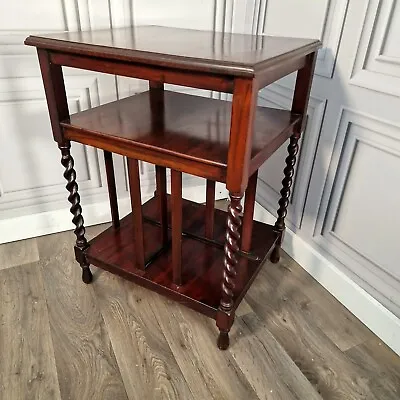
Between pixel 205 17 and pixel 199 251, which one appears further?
pixel 205 17

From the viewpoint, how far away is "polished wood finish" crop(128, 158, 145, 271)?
1.00 meters

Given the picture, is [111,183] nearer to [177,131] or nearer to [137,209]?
[137,209]

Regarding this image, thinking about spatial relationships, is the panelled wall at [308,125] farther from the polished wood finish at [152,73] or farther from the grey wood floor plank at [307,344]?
the polished wood finish at [152,73]

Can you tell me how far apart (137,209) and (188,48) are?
0.47 m

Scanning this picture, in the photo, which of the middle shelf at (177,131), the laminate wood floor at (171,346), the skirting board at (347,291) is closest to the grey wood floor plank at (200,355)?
the laminate wood floor at (171,346)

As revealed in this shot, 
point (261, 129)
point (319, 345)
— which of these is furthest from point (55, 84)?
point (319, 345)

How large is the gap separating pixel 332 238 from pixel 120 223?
0.75 meters

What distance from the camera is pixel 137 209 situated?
1072 millimetres

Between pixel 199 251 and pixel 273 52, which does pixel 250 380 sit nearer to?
pixel 199 251

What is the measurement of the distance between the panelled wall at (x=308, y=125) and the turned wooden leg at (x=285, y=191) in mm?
109

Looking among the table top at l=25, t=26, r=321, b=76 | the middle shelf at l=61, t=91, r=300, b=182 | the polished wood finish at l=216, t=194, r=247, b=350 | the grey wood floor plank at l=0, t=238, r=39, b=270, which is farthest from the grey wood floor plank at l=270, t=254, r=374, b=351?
the grey wood floor plank at l=0, t=238, r=39, b=270

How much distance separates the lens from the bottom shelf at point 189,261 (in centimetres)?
107

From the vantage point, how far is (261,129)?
973 mm

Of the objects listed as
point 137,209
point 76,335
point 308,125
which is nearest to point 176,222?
point 137,209
